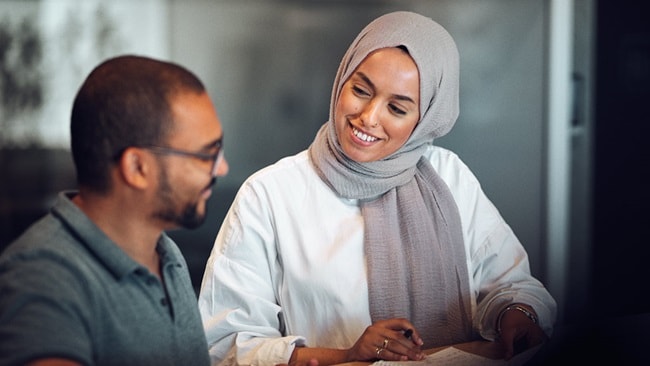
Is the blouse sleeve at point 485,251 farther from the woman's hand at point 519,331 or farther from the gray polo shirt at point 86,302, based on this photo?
the gray polo shirt at point 86,302

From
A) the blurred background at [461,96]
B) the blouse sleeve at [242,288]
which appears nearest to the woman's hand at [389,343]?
the blouse sleeve at [242,288]

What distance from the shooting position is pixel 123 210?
0.79 metres

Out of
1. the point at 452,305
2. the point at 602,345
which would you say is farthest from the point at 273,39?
the point at 602,345

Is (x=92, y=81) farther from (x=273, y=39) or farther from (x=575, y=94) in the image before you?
(x=575, y=94)

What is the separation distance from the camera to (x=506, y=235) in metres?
1.34

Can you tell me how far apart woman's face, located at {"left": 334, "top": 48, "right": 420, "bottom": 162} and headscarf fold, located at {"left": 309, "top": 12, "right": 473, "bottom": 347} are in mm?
14

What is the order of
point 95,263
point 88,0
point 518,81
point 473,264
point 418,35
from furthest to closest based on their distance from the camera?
point 518,81, point 88,0, point 473,264, point 418,35, point 95,263

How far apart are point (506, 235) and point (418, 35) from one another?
35cm

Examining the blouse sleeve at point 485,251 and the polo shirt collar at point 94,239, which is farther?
the blouse sleeve at point 485,251

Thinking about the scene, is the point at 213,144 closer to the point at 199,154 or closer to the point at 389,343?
the point at 199,154

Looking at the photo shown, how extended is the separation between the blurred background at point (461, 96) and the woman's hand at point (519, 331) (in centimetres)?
61

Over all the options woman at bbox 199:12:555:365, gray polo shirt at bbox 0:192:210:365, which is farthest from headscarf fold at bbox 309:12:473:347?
gray polo shirt at bbox 0:192:210:365

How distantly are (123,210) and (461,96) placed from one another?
4.32ft

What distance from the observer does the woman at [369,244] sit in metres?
1.21
